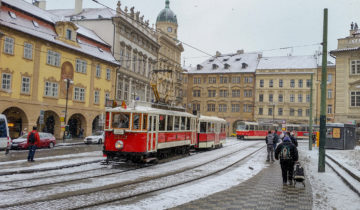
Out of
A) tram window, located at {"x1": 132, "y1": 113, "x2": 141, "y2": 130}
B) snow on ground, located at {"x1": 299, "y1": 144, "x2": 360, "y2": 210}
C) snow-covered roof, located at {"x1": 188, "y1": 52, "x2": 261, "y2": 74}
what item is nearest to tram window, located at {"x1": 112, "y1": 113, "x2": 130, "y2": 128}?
tram window, located at {"x1": 132, "y1": 113, "x2": 141, "y2": 130}

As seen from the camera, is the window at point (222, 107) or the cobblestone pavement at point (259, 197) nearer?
the cobblestone pavement at point (259, 197)

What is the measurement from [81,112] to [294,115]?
145 feet

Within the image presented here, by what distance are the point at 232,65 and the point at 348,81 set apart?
118ft

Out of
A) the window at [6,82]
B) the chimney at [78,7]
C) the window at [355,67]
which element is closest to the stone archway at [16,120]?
the window at [6,82]

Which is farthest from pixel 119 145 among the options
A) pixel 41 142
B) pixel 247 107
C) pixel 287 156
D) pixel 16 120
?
pixel 247 107

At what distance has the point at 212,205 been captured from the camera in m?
8.31

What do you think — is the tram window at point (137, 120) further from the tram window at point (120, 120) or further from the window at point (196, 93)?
the window at point (196, 93)

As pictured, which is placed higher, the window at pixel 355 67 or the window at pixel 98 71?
the window at pixel 355 67

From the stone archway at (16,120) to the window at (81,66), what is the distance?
7.64m

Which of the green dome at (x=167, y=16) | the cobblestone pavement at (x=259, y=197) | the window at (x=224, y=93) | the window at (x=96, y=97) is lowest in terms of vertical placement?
the cobblestone pavement at (x=259, y=197)

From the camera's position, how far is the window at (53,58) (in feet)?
110

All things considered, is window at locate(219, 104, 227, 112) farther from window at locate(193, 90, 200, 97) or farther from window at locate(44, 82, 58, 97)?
window at locate(44, 82, 58, 97)

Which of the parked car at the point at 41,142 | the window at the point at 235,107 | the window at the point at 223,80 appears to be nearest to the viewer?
the parked car at the point at 41,142

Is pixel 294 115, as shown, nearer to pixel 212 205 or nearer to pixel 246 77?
pixel 246 77
